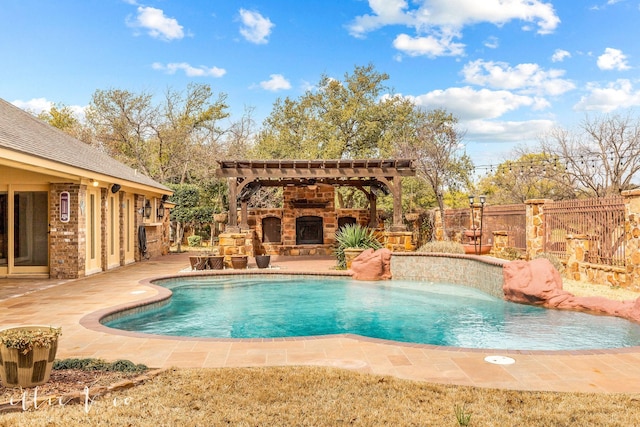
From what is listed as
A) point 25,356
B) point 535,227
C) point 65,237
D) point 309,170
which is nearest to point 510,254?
point 535,227

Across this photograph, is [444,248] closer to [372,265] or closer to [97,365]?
[372,265]

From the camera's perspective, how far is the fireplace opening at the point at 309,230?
19516 millimetres

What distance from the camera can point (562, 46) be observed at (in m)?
21.3

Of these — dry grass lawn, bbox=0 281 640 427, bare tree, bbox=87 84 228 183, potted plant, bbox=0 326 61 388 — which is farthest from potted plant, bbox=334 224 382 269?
bare tree, bbox=87 84 228 183

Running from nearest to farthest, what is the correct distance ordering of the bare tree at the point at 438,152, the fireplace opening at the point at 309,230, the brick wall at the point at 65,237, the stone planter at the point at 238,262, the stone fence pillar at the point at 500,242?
1. the brick wall at the point at 65,237
2. the stone planter at the point at 238,262
3. the stone fence pillar at the point at 500,242
4. the fireplace opening at the point at 309,230
5. the bare tree at the point at 438,152

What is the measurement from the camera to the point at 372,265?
41.9ft

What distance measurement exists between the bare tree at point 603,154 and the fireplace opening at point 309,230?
36.5 feet

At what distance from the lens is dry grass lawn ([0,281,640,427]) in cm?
336

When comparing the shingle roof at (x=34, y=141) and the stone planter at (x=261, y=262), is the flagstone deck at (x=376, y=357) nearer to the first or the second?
the shingle roof at (x=34, y=141)

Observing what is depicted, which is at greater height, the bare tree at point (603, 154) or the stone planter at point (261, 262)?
the bare tree at point (603, 154)

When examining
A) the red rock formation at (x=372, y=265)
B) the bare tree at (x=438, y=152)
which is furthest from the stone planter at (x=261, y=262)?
the bare tree at (x=438, y=152)

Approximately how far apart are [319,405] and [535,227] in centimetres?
1136

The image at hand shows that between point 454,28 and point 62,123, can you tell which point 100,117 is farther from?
point 454,28

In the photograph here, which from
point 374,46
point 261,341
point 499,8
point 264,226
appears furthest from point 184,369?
point 374,46
